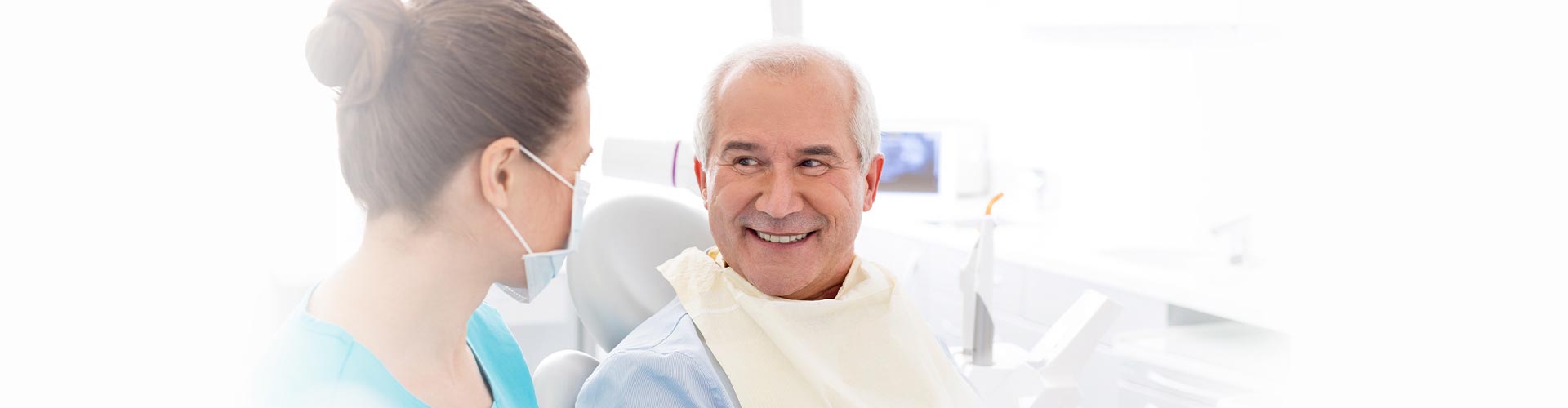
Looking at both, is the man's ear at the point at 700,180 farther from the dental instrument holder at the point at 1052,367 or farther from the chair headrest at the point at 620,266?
the dental instrument holder at the point at 1052,367

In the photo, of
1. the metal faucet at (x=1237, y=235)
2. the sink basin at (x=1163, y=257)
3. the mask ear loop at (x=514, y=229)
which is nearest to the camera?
the mask ear loop at (x=514, y=229)

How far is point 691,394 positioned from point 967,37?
286 centimetres

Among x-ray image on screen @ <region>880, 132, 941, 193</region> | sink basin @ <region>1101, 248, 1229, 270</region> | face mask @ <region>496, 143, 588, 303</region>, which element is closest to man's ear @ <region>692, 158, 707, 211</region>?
face mask @ <region>496, 143, 588, 303</region>

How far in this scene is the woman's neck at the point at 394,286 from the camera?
0.95 meters

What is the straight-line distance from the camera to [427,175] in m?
0.94

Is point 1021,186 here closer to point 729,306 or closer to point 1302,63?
point 1302,63

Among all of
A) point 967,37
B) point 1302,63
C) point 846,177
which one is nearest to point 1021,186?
point 967,37

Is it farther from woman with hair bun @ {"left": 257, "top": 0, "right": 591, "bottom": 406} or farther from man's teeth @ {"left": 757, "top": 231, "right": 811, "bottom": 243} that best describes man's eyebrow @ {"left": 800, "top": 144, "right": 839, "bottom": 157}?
woman with hair bun @ {"left": 257, "top": 0, "right": 591, "bottom": 406}

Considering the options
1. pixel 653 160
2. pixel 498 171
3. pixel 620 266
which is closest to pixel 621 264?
pixel 620 266

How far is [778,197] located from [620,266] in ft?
0.87

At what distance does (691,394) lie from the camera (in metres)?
1.21

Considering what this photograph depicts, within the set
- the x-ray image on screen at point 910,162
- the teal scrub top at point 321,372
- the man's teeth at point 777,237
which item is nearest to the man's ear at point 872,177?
the man's teeth at point 777,237

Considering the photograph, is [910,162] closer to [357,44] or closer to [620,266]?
[620,266]

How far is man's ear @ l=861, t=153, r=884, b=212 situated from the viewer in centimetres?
146
